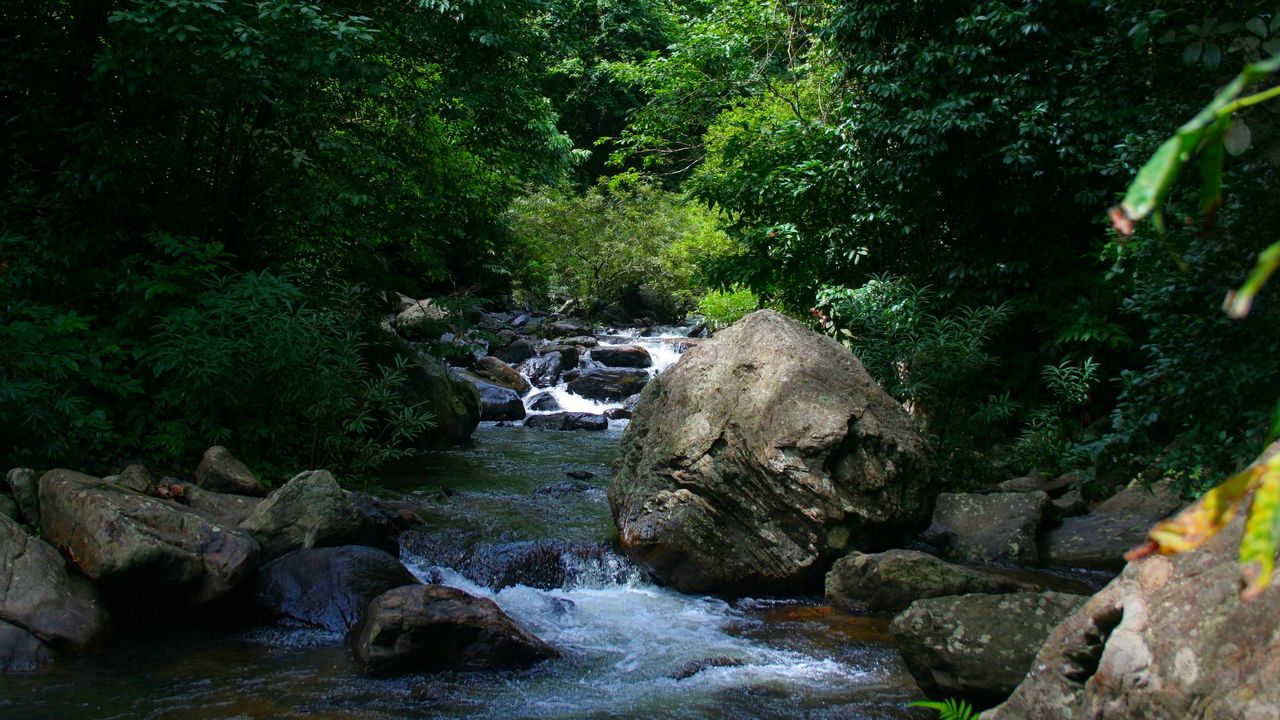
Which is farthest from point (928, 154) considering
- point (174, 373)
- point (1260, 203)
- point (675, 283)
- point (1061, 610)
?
point (675, 283)

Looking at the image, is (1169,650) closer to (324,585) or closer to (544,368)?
(324,585)

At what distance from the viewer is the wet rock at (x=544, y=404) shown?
16.3m

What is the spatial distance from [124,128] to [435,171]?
11.9 feet

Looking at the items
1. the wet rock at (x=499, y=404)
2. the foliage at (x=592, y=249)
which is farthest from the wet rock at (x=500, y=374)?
the foliage at (x=592, y=249)

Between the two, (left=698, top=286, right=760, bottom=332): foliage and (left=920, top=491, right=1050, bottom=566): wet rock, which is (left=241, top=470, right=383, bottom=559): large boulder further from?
(left=698, top=286, right=760, bottom=332): foliage

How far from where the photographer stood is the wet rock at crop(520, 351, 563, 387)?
58.9 feet

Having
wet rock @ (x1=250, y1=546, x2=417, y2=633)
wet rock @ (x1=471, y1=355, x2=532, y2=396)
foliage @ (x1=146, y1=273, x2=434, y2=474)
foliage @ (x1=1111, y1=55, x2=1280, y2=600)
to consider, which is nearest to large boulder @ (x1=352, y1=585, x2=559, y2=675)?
wet rock @ (x1=250, y1=546, x2=417, y2=633)

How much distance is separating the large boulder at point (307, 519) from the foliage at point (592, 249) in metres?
18.0

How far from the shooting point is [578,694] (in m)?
5.29

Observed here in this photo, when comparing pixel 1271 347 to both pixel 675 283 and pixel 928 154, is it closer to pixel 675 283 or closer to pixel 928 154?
pixel 928 154

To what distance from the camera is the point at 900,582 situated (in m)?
6.48

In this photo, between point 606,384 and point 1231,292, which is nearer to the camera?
point 1231,292

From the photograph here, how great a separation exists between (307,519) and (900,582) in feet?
14.1

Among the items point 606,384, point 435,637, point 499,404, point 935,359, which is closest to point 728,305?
point 606,384
